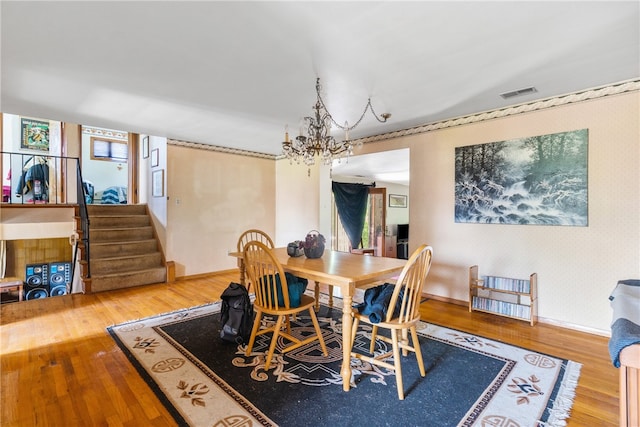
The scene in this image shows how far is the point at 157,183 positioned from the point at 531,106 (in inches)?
213

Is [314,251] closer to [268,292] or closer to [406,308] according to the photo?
[268,292]

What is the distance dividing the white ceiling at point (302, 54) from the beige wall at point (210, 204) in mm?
1651

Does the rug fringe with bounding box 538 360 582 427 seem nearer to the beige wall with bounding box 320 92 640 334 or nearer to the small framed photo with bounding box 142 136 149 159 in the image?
the beige wall with bounding box 320 92 640 334

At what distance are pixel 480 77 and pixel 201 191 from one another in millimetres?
4346

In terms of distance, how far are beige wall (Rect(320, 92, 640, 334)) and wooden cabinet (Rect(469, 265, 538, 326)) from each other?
13 cm

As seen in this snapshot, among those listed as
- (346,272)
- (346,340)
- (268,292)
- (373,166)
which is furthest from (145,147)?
(346,340)

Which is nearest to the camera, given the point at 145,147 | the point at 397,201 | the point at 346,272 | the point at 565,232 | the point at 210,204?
the point at 346,272

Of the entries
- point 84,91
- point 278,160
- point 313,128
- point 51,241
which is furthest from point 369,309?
point 51,241

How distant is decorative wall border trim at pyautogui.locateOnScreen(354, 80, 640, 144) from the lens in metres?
2.61

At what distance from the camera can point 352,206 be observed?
7531 mm

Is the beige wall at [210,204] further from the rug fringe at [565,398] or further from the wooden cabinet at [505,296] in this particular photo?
the rug fringe at [565,398]

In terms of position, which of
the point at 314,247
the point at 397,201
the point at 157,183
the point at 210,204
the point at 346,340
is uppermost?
the point at 157,183

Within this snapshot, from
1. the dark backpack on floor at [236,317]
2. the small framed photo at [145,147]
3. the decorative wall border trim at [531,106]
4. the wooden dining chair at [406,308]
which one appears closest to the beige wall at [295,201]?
the decorative wall border trim at [531,106]

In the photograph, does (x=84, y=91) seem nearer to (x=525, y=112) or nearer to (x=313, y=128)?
(x=313, y=128)
